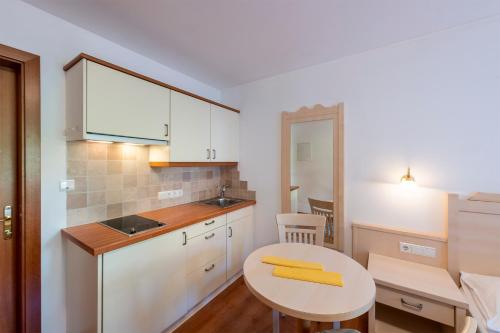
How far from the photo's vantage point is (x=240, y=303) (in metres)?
2.04

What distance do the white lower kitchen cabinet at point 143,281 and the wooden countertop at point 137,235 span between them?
2.3 inches

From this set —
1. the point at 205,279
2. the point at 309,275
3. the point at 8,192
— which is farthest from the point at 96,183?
the point at 309,275

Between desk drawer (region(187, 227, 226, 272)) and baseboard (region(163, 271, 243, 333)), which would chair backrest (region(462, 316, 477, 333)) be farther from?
baseboard (region(163, 271, 243, 333))

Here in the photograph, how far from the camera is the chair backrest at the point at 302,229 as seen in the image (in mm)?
1827

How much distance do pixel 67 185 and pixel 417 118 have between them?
2873 mm

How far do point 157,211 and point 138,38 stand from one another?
160 cm

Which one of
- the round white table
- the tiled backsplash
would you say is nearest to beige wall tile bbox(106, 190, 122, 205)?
the tiled backsplash

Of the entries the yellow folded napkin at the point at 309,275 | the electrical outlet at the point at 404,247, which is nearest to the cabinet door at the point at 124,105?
the yellow folded napkin at the point at 309,275

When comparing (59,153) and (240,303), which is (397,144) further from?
(59,153)

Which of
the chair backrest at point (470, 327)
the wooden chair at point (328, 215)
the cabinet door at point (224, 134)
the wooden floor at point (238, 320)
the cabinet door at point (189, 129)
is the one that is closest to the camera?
the chair backrest at point (470, 327)

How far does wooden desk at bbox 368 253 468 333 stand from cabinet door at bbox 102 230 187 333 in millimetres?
1510

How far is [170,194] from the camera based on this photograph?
2.28 m

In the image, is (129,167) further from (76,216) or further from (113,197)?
(76,216)

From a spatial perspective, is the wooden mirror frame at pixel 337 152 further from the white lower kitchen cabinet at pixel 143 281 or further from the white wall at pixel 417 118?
the white lower kitchen cabinet at pixel 143 281
